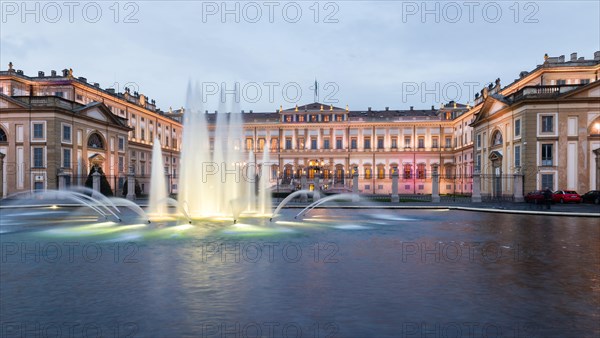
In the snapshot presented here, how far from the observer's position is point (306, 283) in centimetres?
852

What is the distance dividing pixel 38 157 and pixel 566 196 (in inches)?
1931

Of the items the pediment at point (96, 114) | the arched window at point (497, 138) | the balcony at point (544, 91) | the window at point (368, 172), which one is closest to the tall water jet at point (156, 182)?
the pediment at point (96, 114)

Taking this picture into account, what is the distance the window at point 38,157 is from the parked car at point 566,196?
47648 mm

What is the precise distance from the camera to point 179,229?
17.5m

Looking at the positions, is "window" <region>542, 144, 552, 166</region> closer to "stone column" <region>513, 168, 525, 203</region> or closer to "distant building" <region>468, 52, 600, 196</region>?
"distant building" <region>468, 52, 600, 196</region>

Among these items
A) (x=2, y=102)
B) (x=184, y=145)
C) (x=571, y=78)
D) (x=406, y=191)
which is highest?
(x=571, y=78)

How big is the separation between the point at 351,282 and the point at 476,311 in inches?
99.6

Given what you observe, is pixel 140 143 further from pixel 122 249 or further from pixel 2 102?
pixel 122 249

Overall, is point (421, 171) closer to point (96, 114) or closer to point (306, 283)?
point (96, 114)

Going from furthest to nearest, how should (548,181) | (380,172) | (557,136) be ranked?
(380,172)
(548,181)
(557,136)

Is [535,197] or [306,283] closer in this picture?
[306,283]

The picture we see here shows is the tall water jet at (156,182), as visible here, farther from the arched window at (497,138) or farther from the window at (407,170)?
the window at (407,170)

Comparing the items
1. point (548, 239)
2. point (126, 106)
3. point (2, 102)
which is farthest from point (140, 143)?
point (548, 239)

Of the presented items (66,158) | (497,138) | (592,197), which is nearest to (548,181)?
(592,197)
